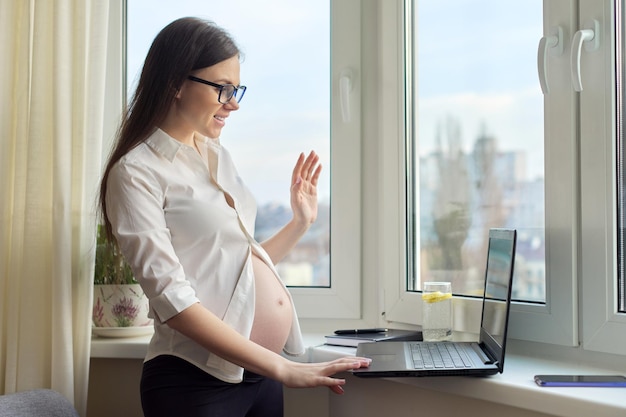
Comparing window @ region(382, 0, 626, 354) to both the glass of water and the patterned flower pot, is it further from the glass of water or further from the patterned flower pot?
the patterned flower pot

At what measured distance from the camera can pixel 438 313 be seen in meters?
1.74

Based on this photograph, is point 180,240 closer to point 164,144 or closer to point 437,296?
point 164,144

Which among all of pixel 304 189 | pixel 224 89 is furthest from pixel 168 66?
pixel 304 189

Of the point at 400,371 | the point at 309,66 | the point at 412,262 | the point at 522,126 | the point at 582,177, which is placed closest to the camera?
the point at 400,371

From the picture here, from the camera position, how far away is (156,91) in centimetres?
155

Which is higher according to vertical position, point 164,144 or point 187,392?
point 164,144

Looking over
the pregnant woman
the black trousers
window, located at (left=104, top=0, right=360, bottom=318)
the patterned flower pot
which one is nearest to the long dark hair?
the pregnant woman

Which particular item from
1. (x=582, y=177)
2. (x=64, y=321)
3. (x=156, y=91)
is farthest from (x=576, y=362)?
(x=64, y=321)

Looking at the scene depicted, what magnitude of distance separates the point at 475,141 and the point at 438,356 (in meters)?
0.58

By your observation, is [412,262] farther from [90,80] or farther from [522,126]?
[90,80]

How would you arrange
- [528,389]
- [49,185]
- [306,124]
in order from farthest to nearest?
[306,124], [49,185], [528,389]

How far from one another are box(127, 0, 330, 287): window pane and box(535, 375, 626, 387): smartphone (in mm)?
893

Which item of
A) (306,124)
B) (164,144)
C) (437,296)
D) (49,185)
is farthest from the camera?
(306,124)

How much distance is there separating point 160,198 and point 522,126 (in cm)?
84
